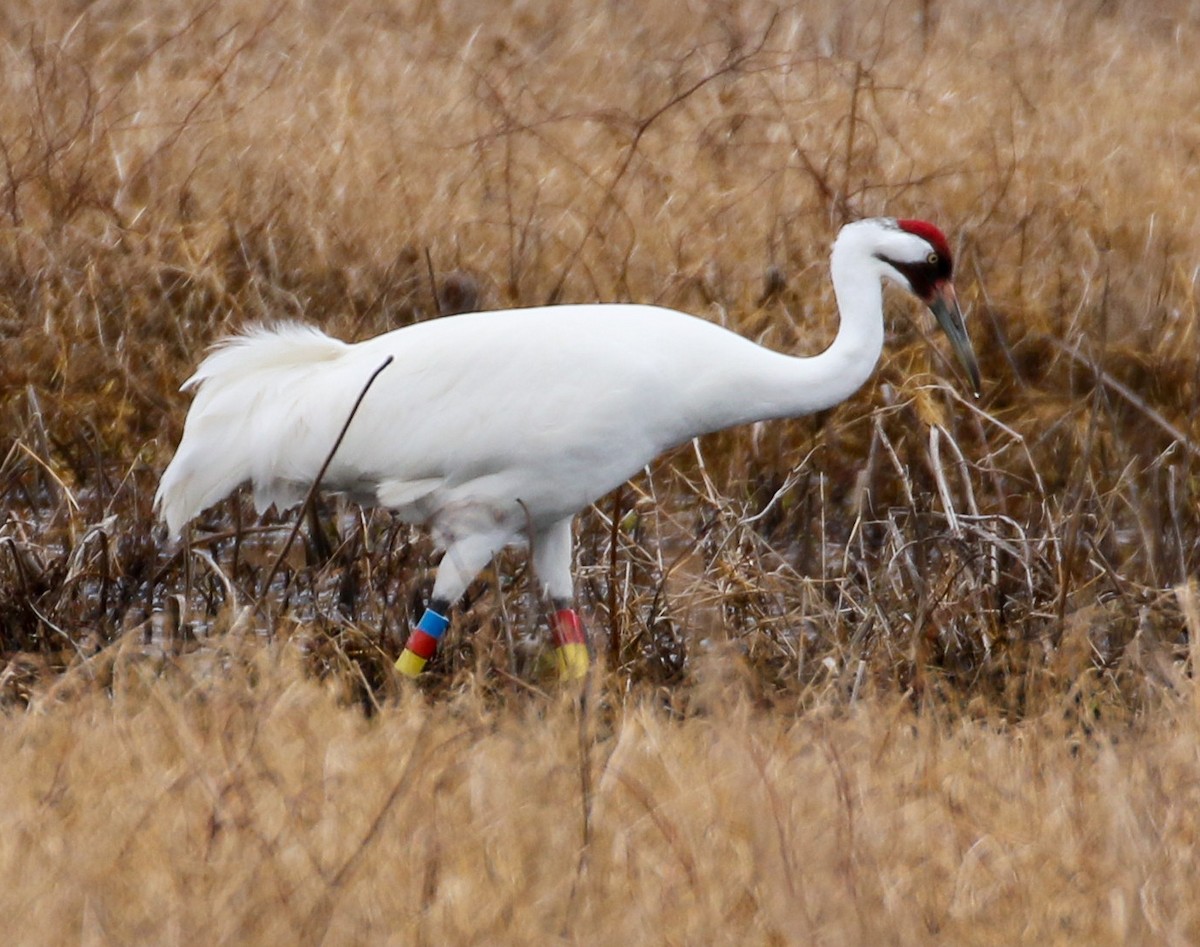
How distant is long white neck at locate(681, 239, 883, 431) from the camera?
12.7ft

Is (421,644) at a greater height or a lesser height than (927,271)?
lesser

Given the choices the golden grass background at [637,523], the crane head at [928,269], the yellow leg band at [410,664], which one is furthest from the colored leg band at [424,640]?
the crane head at [928,269]

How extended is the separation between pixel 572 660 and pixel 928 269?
3.50ft

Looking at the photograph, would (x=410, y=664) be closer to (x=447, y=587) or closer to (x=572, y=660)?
(x=447, y=587)

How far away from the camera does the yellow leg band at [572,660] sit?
4012 millimetres

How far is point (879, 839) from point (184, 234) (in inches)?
157

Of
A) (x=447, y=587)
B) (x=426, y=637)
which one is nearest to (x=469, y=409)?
(x=447, y=587)

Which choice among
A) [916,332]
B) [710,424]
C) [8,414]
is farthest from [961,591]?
[8,414]

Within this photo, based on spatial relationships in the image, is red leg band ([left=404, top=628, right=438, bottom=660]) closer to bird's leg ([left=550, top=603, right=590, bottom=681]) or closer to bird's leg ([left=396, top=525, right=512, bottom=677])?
bird's leg ([left=396, top=525, right=512, bottom=677])

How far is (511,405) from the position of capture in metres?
3.93

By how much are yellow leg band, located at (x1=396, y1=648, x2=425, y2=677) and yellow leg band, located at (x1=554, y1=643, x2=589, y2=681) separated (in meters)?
0.27

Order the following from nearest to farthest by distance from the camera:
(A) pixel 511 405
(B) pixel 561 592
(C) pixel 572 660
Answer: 1. (A) pixel 511 405
2. (C) pixel 572 660
3. (B) pixel 561 592

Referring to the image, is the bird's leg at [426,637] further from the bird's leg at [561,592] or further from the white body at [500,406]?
the bird's leg at [561,592]

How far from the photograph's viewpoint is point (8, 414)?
5305 mm
